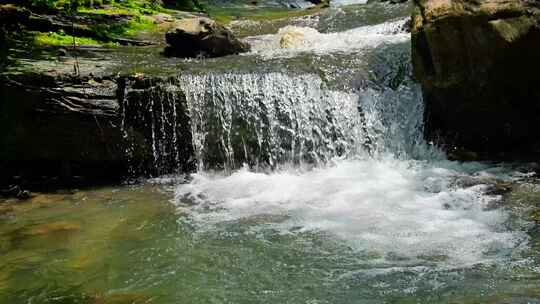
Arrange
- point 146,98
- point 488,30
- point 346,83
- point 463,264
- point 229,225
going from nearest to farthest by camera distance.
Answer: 1. point 463,264
2. point 229,225
3. point 488,30
4. point 146,98
5. point 346,83

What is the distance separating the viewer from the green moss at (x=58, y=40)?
34.7 ft

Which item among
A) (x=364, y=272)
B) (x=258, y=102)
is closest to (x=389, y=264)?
(x=364, y=272)

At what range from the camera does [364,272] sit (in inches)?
191

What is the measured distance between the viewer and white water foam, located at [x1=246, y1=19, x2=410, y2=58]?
1088cm

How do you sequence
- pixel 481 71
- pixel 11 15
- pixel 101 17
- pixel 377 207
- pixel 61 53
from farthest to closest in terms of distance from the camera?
pixel 101 17 < pixel 11 15 < pixel 61 53 < pixel 481 71 < pixel 377 207

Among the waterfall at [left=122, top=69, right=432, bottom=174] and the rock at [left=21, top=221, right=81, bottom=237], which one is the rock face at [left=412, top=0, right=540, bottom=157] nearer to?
the waterfall at [left=122, top=69, right=432, bottom=174]

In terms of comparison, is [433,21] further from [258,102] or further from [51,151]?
[51,151]

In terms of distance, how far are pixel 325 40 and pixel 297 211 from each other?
642 cm

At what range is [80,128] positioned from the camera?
8594 mm

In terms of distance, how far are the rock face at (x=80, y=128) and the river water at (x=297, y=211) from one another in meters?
0.27

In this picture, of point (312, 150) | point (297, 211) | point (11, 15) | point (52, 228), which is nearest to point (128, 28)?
point (11, 15)

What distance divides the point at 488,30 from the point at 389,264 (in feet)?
12.9

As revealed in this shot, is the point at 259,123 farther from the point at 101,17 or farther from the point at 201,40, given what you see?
the point at 101,17

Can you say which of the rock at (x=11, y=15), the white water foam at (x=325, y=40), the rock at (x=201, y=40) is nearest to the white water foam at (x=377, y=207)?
the white water foam at (x=325, y=40)
